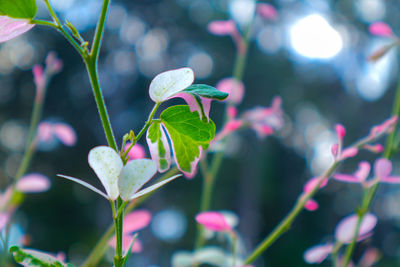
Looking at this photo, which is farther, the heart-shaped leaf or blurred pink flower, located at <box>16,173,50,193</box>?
blurred pink flower, located at <box>16,173,50,193</box>

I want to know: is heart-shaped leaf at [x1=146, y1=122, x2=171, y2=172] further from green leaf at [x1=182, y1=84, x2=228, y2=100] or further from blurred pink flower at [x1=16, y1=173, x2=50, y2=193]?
blurred pink flower at [x1=16, y1=173, x2=50, y2=193]

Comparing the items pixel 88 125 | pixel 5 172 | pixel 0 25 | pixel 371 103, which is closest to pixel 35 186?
pixel 0 25

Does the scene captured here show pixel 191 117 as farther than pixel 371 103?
No

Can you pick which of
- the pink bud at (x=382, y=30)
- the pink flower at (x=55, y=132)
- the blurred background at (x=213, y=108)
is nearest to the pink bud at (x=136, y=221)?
the pink flower at (x=55, y=132)

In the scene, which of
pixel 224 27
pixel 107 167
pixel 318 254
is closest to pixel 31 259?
pixel 107 167

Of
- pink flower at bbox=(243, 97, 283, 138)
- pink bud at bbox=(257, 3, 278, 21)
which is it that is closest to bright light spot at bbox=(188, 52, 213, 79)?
pink bud at bbox=(257, 3, 278, 21)

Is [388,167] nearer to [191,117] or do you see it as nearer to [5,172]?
[191,117]

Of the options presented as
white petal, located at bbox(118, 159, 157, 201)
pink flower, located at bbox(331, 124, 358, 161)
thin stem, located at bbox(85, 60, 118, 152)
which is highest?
pink flower, located at bbox(331, 124, 358, 161)
